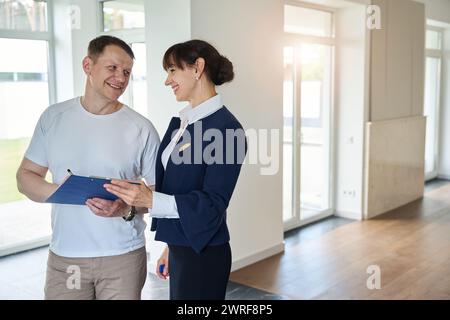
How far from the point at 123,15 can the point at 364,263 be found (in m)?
3.15

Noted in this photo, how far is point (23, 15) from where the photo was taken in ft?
15.7

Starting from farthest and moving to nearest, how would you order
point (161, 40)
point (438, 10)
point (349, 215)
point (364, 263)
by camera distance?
point (438, 10)
point (349, 215)
point (364, 263)
point (161, 40)

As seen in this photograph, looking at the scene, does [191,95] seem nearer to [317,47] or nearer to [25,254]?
[25,254]

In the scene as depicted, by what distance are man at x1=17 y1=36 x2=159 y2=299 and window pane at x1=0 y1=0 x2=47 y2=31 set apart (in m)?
3.22

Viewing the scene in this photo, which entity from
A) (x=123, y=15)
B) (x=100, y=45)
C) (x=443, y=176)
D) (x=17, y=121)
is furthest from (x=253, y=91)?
(x=443, y=176)

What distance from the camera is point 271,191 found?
483 cm

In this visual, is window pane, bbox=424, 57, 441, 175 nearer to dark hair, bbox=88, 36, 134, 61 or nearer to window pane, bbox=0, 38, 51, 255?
window pane, bbox=0, 38, 51, 255

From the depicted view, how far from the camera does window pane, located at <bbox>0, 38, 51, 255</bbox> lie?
188 inches

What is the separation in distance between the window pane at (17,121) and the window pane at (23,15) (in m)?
0.14

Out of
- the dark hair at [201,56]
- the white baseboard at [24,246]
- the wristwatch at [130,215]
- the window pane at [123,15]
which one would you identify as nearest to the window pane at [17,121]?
the white baseboard at [24,246]

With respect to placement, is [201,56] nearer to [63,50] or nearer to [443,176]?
[63,50]

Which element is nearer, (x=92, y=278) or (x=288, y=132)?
(x=92, y=278)

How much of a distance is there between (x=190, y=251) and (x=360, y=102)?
4.89 m
